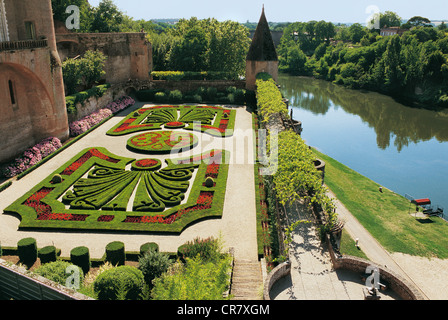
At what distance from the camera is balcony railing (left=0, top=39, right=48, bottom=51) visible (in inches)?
920

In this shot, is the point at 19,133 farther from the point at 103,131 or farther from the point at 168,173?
the point at 168,173

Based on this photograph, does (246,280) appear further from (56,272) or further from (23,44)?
(23,44)

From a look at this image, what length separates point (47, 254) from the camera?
1596 centimetres

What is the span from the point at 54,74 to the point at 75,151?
5.64 m

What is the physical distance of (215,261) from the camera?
14.5m

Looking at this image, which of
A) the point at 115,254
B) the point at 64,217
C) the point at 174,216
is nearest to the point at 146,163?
the point at 174,216

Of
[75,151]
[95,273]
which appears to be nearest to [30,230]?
[95,273]

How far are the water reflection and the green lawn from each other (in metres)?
12.1

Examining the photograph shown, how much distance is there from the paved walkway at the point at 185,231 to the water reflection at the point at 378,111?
2191cm

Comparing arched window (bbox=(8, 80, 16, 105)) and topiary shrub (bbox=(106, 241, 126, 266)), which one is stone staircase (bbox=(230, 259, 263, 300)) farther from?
arched window (bbox=(8, 80, 16, 105))

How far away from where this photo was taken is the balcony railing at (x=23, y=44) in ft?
76.6

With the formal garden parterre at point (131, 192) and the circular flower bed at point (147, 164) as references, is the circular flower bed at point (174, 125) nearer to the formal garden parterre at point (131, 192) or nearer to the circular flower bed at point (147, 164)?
the formal garden parterre at point (131, 192)

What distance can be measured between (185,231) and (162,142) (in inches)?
497

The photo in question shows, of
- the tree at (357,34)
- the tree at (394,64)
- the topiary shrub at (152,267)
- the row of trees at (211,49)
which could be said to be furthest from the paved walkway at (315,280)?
the tree at (357,34)
